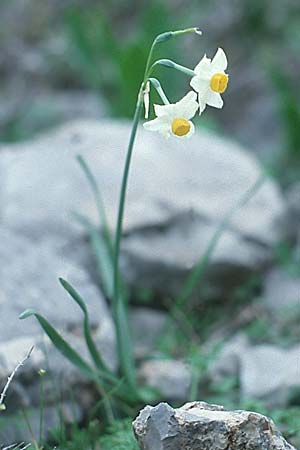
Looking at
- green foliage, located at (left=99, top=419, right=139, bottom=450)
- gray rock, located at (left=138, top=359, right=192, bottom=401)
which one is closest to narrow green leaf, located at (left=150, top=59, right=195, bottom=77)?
green foliage, located at (left=99, top=419, right=139, bottom=450)

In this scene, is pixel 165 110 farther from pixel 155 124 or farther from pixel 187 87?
pixel 187 87

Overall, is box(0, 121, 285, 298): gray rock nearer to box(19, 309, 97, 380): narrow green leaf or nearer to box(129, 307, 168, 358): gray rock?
box(129, 307, 168, 358): gray rock

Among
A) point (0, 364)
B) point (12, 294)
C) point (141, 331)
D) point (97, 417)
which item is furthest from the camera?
point (141, 331)

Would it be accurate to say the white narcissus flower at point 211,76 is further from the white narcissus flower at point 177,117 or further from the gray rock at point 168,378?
the gray rock at point 168,378

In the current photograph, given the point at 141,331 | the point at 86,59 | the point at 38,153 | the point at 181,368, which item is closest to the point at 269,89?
the point at 86,59

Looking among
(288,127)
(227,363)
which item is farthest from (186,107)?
(288,127)

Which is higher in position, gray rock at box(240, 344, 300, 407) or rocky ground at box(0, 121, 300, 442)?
rocky ground at box(0, 121, 300, 442)

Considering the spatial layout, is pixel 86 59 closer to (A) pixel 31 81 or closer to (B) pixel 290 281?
(A) pixel 31 81
